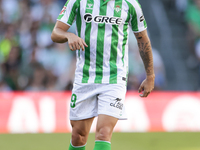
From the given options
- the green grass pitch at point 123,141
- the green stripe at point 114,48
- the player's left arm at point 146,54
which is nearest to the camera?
the green stripe at point 114,48

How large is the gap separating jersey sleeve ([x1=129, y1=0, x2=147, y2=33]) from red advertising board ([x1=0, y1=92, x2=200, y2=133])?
15.3 feet

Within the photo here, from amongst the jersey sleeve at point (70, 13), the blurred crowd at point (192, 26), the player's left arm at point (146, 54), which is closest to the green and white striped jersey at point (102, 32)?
the jersey sleeve at point (70, 13)

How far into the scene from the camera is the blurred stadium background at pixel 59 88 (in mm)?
7734

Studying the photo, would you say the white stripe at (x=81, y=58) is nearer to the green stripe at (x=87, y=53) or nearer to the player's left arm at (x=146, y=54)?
the green stripe at (x=87, y=53)

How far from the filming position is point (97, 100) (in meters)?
4.03

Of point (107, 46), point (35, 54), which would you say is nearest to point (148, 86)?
point (107, 46)

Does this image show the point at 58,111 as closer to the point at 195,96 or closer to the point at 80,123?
the point at 195,96

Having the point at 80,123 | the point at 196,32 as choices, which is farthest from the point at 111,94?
the point at 196,32

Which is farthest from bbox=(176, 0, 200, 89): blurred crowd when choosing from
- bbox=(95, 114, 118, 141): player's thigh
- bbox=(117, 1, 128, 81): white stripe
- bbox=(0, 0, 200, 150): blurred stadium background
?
bbox=(95, 114, 118, 141): player's thigh

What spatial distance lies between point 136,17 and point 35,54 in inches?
229

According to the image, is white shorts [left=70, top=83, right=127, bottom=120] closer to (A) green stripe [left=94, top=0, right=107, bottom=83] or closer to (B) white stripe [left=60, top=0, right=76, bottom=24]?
(A) green stripe [left=94, top=0, right=107, bottom=83]

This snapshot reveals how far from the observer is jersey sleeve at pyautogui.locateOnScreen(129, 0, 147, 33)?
4090 millimetres

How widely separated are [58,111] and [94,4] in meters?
4.83

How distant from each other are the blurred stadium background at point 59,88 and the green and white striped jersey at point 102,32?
276 centimetres
